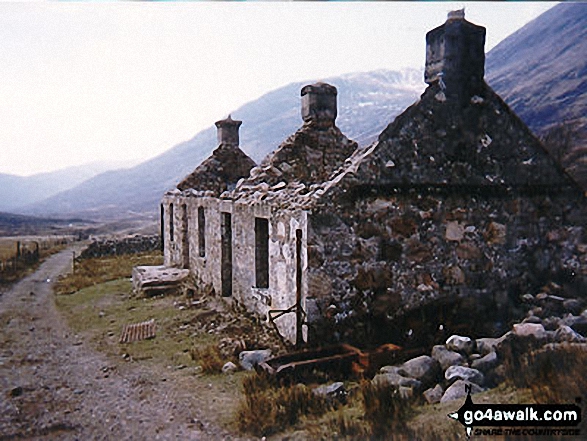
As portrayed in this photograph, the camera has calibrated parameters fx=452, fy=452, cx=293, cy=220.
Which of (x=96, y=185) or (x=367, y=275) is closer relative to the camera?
(x=367, y=275)

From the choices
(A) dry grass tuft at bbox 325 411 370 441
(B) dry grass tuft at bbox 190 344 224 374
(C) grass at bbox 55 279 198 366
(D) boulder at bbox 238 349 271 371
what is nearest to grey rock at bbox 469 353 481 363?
(A) dry grass tuft at bbox 325 411 370 441

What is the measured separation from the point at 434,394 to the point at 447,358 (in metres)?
0.77

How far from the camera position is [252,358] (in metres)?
6.86

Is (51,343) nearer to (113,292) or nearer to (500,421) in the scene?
(113,292)

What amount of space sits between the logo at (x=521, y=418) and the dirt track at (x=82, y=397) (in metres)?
2.54

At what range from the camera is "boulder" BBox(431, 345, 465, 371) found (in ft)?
18.2

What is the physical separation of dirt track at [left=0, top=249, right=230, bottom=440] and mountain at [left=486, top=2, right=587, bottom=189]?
963 cm

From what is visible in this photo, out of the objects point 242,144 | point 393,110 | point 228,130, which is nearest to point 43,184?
point 242,144

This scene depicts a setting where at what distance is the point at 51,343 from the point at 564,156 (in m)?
12.5

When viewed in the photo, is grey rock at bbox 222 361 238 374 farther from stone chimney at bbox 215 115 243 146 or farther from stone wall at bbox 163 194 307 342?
stone chimney at bbox 215 115 243 146

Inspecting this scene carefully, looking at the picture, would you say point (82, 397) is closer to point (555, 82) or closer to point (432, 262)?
point (432, 262)

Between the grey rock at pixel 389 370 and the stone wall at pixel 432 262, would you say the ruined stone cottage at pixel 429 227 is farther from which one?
the grey rock at pixel 389 370

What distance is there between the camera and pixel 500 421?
380 cm

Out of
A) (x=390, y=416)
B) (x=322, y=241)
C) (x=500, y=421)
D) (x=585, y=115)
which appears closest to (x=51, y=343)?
(x=322, y=241)
